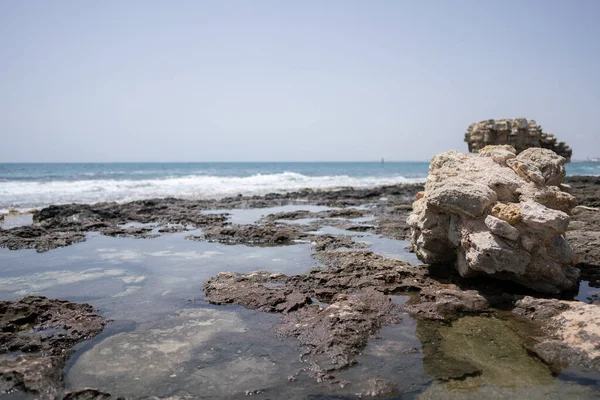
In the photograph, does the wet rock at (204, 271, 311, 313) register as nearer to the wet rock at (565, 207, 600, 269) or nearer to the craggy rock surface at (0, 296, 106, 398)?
the craggy rock surface at (0, 296, 106, 398)

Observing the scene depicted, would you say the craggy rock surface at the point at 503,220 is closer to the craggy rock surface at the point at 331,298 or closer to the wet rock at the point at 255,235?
the craggy rock surface at the point at 331,298

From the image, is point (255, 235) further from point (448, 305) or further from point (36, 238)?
point (448, 305)

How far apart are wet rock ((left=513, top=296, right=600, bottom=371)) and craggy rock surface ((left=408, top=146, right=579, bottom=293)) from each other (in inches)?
20.0

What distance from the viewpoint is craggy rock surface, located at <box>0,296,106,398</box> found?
137 inches

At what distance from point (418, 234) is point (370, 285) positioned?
4.68ft

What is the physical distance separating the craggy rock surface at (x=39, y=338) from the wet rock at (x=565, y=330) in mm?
4301

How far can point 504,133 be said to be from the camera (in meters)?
17.4

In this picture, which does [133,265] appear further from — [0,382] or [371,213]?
[371,213]

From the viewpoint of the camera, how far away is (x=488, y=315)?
500cm

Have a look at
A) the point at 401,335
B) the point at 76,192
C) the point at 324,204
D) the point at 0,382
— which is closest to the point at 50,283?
the point at 0,382

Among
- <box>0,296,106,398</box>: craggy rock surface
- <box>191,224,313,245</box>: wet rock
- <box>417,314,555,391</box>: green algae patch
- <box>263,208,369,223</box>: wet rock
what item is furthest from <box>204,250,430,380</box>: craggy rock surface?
<box>263,208,369,223</box>: wet rock

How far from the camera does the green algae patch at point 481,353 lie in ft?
11.7

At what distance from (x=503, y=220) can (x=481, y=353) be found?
6.65 feet

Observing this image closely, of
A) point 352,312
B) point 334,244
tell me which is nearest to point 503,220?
point 352,312
